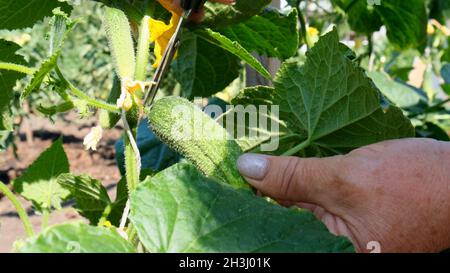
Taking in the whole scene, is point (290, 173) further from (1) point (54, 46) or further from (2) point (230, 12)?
(1) point (54, 46)

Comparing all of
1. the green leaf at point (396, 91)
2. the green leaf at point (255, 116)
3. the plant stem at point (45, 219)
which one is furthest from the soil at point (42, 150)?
the green leaf at point (255, 116)

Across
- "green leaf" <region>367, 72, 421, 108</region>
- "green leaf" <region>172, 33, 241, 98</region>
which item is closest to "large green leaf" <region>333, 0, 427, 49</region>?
"green leaf" <region>367, 72, 421, 108</region>

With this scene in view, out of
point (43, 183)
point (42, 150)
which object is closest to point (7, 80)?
point (43, 183)

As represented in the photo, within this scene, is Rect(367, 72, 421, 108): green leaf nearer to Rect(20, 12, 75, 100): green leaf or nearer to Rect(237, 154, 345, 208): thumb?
Rect(237, 154, 345, 208): thumb

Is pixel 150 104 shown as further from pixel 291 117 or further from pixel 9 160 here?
pixel 9 160

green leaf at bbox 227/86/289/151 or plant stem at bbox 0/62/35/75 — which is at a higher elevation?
plant stem at bbox 0/62/35/75
